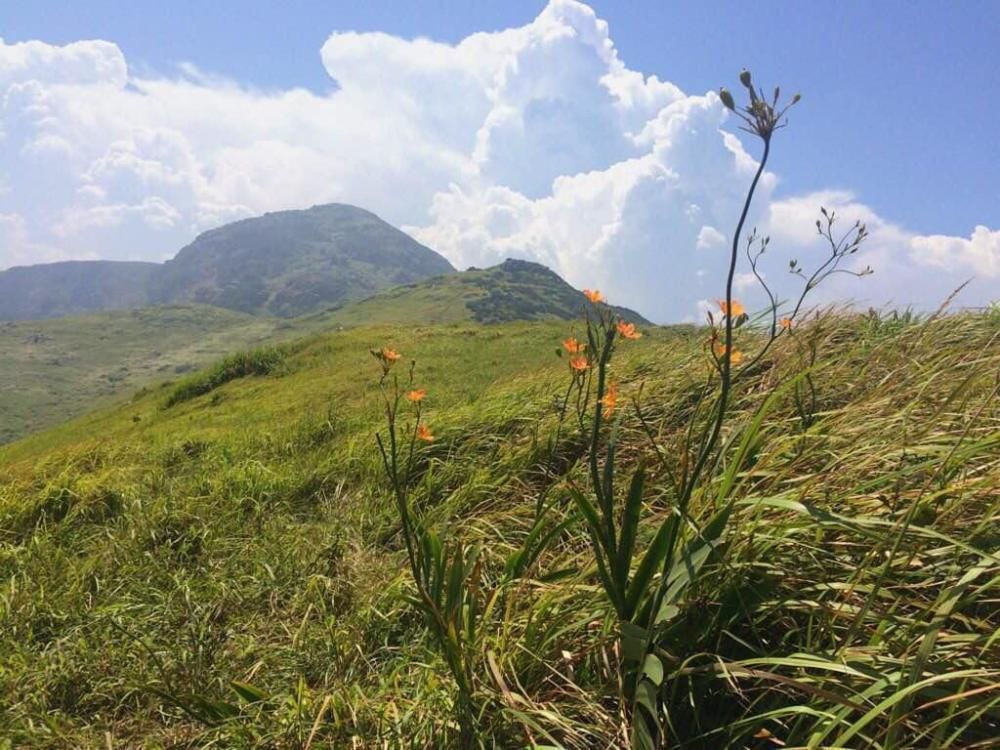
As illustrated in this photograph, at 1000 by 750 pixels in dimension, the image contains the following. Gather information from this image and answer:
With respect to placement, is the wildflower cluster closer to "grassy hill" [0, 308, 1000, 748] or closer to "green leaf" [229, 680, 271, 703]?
"grassy hill" [0, 308, 1000, 748]

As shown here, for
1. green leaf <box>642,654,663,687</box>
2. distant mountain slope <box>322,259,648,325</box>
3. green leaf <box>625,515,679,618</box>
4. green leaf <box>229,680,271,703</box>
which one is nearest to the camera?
green leaf <box>642,654,663,687</box>

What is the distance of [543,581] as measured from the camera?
2.98m

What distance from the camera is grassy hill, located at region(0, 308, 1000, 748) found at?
1.96m

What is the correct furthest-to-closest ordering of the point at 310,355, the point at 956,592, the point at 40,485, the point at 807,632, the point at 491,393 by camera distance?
the point at 310,355
the point at 491,393
the point at 40,485
the point at 807,632
the point at 956,592

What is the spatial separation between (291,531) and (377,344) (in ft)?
40.4

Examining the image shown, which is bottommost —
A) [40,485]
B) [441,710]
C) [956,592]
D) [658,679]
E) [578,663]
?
[40,485]

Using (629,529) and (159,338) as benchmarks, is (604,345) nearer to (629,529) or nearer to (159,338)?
(629,529)

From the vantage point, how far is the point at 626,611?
2.19 metres

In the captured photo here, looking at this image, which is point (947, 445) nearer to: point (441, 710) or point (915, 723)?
point (915, 723)

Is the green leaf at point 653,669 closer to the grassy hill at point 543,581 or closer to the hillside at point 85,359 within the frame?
the grassy hill at point 543,581

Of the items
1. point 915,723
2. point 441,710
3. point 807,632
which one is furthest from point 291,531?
point 915,723

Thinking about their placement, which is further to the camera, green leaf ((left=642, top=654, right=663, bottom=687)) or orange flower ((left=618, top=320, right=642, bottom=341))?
orange flower ((left=618, top=320, right=642, bottom=341))

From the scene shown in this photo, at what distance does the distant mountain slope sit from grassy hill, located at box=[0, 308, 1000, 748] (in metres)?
127

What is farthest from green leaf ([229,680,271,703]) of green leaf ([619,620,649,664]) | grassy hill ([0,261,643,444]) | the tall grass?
grassy hill ([0,261,643,444])
